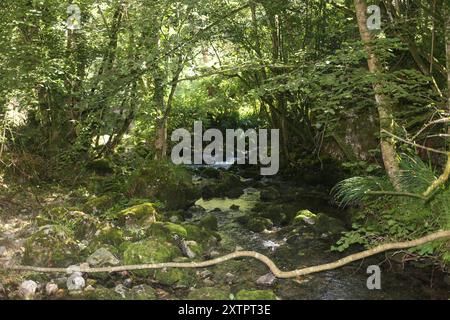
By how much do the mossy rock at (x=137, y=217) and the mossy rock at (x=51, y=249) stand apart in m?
1.34

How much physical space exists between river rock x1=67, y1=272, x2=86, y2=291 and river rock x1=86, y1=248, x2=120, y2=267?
49 cm

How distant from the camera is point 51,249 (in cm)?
652

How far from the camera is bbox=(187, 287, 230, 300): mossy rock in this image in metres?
5.70

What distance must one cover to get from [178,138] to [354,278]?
36.5 feet

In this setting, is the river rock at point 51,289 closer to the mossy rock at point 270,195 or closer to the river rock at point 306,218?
the river rock at point 306,218

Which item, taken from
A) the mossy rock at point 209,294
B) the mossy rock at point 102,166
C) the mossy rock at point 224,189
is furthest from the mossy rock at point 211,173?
the mossy rock at point 209,294

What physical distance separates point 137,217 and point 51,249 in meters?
1.94

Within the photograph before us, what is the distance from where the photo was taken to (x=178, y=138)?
54.2 ft

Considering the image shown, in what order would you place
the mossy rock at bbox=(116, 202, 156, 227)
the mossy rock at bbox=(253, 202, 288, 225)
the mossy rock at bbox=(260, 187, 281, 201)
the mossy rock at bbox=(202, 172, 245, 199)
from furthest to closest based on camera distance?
the mossy rock at bbox=(202, 172, 245, 199)
the mossy rock at bbox=(260, 187, 281, 201)
the mossy rock at bbox=(253, 202, 288, 225)
the mossy rock at bbox=(116, 202, 156, 227)

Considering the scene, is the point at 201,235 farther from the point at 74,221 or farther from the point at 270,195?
the point at 270,195

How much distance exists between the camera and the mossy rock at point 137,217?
26.3ft

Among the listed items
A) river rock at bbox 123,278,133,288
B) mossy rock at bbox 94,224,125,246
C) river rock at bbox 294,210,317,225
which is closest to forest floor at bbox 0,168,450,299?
river rock at bbox 123,278,133,288

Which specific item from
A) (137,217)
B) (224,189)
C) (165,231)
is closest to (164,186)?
(224,189)

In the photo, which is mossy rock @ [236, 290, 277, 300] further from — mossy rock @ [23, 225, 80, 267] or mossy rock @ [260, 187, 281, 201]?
mossy rock @ [260, 187, 281, 201]
